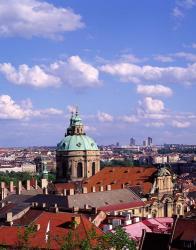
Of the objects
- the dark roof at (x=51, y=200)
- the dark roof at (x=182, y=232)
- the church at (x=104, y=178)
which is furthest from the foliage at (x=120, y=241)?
the church at (x=104, y=178)

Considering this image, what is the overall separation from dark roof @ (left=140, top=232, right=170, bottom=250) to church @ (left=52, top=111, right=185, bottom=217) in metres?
36.5

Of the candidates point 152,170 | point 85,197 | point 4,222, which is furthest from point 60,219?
point 152,170

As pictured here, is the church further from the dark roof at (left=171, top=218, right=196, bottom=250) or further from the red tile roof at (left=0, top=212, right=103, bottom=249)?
the dark roof at (left=171, top=218, right=196, bottom=250)

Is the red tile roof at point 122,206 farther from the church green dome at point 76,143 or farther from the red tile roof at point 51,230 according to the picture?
the church green dome at point 76,143

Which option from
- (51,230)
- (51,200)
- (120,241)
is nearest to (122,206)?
(51,200)

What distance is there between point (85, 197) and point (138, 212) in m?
10.6

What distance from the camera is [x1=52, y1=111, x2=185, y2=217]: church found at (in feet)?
308

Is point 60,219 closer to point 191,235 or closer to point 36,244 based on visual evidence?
point 36,244

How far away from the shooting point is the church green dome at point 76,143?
12094cm

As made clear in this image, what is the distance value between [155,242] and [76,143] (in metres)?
73.5

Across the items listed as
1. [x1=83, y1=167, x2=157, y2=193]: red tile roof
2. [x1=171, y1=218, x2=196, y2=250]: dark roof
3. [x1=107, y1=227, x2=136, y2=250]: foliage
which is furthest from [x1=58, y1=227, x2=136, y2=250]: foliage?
[x1=83, y1=167, x2=157, y2=193]: red tile roof

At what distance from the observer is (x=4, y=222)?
60781 mm

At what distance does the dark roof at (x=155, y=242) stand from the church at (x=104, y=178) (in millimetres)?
36543

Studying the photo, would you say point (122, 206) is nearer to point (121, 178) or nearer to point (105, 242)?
point (121, 178)
